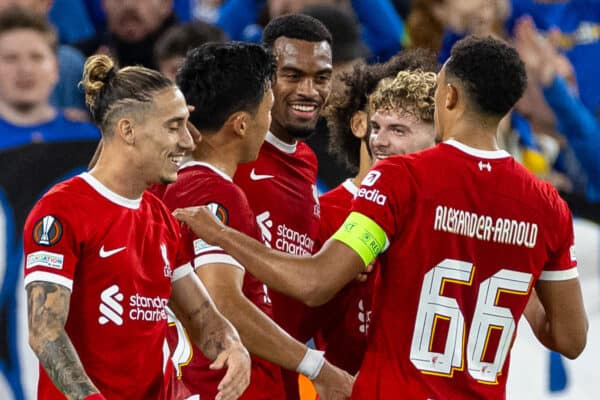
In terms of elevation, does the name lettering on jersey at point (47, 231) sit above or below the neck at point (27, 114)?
below

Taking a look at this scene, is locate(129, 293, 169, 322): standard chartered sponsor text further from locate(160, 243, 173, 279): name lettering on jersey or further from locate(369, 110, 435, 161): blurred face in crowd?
locate(369, 110, 435, 161): blurred face in crowd

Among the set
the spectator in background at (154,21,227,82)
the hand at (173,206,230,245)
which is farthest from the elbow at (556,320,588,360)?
the spectator in background at (154,21,227,82)

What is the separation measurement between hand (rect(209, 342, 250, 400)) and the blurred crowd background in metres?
3.12

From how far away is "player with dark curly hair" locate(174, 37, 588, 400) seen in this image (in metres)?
4.48

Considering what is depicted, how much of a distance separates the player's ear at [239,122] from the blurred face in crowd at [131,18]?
4.06 meters

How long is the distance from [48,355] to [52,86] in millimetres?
4300

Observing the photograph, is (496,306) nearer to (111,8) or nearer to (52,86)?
(52,86)

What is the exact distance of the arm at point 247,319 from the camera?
4.74m

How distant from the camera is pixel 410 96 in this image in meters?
5.46

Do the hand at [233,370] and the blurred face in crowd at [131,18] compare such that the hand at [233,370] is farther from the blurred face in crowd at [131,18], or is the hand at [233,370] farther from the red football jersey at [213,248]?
the blurred face in crowd at [131,18]

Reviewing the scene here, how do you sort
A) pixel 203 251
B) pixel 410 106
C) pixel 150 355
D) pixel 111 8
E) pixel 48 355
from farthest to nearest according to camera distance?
1. pixel 111 8
2. pixel 410 106
3. pixel 203 251
4. pixel 150 355
5. pixel 48 355

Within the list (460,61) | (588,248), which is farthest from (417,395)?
(588,248)

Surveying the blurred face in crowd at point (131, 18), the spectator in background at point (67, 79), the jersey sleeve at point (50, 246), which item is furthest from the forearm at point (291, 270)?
the blurred face in crowd at point (131, 18)

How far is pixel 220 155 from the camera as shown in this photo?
5.02 metres
